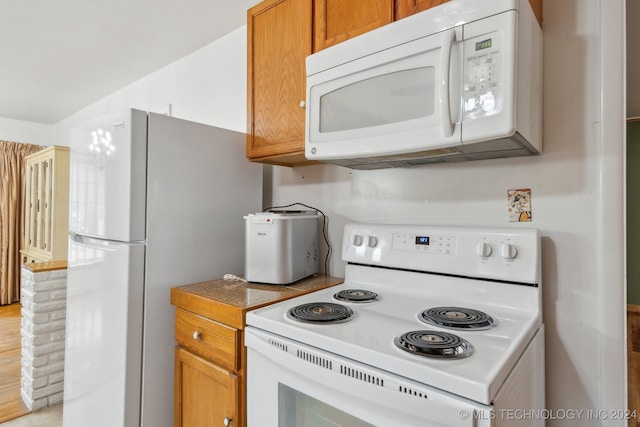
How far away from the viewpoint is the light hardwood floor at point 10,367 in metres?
2.22

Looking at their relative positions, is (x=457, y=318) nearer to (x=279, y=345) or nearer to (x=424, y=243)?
(x=424, y=243)

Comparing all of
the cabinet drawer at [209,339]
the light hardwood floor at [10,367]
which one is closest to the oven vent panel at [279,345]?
the cabinet drawer at [209,339]

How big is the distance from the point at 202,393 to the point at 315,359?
673 mm

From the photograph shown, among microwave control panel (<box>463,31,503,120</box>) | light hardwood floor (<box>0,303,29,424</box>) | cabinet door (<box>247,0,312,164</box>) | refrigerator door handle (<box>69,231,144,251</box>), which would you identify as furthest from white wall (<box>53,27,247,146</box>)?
light hardwood floor (<box>0,303,29,424</box>)

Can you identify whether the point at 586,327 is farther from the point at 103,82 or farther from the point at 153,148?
the point at 103,82

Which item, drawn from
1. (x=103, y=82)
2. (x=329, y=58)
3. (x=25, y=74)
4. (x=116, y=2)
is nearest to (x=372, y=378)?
(x=329, y=58)

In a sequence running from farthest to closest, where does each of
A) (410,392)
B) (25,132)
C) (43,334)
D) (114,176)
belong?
(25,132) < (43,334) < (114,176) < (410,392)

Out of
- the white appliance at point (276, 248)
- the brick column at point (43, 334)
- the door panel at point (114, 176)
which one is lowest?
the brick column at point (43, 334)

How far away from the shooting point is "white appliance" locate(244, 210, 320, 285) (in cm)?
148

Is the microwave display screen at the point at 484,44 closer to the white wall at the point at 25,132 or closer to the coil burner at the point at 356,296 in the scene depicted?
the coil burner at the point at 356,296

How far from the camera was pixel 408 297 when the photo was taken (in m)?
1.32

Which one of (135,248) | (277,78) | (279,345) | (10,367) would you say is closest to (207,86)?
(277,78)

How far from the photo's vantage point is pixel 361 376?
31.0 inches

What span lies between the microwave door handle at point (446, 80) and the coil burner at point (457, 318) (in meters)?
0.53
